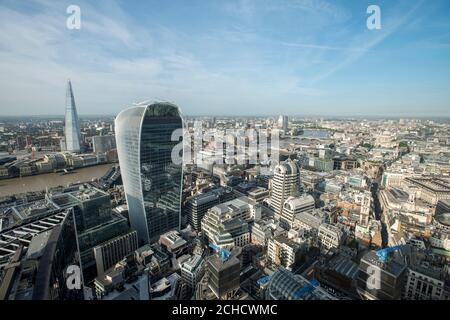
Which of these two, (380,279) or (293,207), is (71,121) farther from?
(380,279)

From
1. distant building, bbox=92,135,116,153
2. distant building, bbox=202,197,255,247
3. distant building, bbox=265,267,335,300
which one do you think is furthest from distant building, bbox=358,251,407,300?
distant building, bbox=92,135,116,153

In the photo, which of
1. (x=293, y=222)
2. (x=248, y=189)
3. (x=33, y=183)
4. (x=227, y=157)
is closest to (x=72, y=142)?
(x=33, y=183)

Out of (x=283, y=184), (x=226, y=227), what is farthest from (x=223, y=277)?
(x=283, y=184)

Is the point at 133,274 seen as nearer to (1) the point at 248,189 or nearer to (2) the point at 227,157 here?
(1) the point at 248,189

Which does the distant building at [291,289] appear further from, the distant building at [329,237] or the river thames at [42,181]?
the river thames at [42,181]

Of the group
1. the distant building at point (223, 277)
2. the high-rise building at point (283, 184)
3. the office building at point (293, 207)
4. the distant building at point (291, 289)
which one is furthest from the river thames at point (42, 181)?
the distant building at point (291, 289)

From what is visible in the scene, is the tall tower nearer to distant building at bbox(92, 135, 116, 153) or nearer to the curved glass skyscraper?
distant building at bbox(92, 135, 116, 153)
